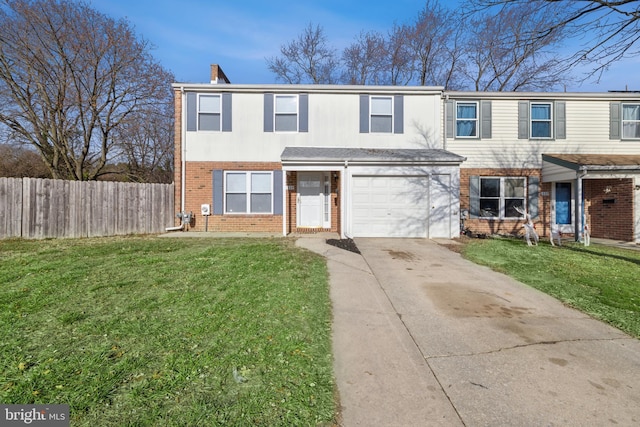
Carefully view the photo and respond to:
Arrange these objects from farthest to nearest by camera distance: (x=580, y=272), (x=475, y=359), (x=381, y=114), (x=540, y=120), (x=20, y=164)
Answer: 1. (x=20, y=164)
2. (x=540, y=120)
3. (x=381, y=114)
4. (x=580, y=272)
5. (x=475, y=359)

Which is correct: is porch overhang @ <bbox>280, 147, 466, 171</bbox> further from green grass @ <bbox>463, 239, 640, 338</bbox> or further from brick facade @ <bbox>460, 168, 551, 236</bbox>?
green grass @ <bbox>463, 239, 640, 338</bbox>

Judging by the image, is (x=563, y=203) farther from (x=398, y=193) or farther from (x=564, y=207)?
(x=398, y=193)

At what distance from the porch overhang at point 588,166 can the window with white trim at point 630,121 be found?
103 cm

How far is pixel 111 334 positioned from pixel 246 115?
951cm

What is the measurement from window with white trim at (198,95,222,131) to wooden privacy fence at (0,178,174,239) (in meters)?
2.69

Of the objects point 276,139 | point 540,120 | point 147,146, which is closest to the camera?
point 276,139

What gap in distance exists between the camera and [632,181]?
10.4 m

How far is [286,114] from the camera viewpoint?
37.1 feet

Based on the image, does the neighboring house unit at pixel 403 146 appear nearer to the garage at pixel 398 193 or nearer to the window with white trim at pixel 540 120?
the window with white trim at pixel 540 120

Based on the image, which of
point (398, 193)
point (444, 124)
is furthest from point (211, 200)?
point (444, 124)

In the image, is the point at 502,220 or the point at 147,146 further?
the point at 147,146

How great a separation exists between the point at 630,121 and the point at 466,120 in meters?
6.48

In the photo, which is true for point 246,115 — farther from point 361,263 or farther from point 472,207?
point 472,207

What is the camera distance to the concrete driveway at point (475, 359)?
2.13 m
